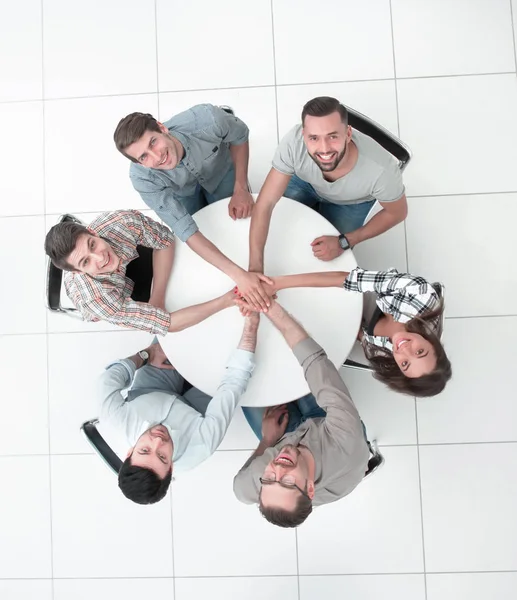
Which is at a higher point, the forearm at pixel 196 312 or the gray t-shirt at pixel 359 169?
the gray t-shirt at pixel 359 169

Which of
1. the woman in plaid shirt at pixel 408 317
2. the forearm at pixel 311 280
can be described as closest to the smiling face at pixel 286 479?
the woman in plaid shirt at pixel 408 317

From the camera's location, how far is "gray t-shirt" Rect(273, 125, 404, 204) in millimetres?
1827

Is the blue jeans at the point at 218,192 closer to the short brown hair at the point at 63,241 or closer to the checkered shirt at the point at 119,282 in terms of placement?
the checkered shirt at the point at 119,282

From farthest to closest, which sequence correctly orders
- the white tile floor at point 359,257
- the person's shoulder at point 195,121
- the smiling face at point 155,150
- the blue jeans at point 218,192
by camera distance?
the white tile floor at point 359,257, the blue jeans at point 218,192, the person's shoulder at point 195,121, the smiling face at point 155,150

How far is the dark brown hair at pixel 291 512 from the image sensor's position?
166cm

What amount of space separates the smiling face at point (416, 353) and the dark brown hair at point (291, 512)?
0.61 meters

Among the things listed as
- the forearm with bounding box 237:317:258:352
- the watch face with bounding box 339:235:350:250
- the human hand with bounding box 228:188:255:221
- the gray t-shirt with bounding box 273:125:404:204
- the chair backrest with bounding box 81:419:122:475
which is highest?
the gray t-shirt with bounding box 273:125:404:204

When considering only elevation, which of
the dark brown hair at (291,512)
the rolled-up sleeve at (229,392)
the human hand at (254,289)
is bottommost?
the dark brown hair at (291,512)

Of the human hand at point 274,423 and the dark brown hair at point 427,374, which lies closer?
the dark brown hair at point 427,374

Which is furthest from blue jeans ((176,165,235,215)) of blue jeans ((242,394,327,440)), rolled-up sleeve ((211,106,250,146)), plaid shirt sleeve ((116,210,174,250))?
blue jeans ((242,394,327,440))

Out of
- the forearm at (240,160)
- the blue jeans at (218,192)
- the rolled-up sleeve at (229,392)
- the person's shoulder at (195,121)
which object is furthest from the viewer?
the blue jeans at (218,192)

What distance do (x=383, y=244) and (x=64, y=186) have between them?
1.72 m

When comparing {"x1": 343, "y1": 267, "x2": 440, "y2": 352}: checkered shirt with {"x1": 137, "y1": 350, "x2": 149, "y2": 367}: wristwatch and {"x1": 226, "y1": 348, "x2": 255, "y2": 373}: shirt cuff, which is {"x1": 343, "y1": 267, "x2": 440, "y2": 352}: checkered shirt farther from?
{"x1": 137, "y1": 350, "x2": 149, "y2": 367}: wristwatch

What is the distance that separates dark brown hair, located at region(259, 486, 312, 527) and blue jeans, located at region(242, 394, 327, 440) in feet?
1.65
